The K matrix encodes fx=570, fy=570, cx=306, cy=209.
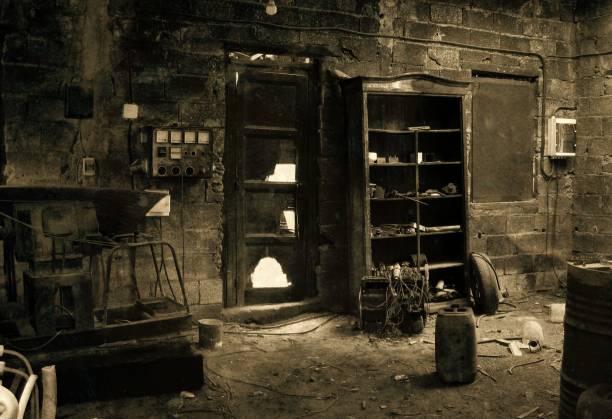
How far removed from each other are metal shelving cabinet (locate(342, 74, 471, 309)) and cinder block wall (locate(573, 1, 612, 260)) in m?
1.56

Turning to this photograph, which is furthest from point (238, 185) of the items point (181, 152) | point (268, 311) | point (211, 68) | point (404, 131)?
point (404, 131)

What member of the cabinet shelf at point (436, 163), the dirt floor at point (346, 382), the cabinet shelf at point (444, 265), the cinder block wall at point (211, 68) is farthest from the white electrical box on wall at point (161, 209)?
the cabinet shelf at point (444, 265)

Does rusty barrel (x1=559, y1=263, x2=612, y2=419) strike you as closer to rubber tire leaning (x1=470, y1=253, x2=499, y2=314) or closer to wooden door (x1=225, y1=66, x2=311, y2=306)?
rubber tire leaning (x1=470, y1=253, x2=499, y2=314)

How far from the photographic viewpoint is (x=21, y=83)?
13.5ft

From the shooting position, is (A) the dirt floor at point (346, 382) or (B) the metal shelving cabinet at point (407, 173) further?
(B) the metal shelving cabinet at point (407, 173)

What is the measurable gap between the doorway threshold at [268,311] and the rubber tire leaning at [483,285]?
57.6 inches

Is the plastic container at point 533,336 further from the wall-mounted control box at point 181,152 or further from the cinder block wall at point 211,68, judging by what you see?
the wall-mounted control box at point 181,152

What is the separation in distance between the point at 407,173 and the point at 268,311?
6.11ft

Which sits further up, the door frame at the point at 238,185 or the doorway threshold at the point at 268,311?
the door frame at the point at 238,185

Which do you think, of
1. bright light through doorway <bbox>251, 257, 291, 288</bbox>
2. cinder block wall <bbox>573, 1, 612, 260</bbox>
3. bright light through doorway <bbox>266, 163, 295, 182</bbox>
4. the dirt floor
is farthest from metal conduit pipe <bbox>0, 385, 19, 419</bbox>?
cinder block wall <bbox>573, 1, 612, 260</bbox>

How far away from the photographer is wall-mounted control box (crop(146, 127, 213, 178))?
4484 millimetres

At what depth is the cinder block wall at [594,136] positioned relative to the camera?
6.12 metres

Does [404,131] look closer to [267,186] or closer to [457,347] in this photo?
[267,186]

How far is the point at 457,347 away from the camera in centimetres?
354
